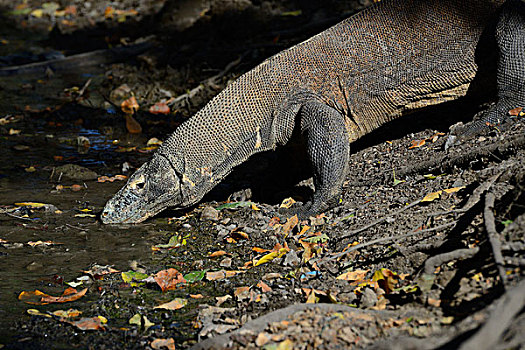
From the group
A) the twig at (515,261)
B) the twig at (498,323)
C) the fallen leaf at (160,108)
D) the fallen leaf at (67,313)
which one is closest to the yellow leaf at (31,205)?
the fallen leaf at (67,313)

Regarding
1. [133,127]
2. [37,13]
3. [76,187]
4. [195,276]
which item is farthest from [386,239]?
[37,13]

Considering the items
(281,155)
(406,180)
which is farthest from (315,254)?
(281,155)

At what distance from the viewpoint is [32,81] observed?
1014 cm

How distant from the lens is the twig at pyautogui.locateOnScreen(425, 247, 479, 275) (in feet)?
11.2

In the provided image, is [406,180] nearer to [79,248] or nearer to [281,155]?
[281,155]

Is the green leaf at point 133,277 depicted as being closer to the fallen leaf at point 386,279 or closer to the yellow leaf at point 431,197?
the fallen leaf at point 386,279

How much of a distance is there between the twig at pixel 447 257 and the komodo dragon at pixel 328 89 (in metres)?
1.82

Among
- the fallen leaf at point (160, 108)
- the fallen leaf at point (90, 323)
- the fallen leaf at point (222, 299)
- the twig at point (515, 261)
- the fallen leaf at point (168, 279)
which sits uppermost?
the twig at point (515, 261)

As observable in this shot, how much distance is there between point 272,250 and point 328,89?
64.4 inches

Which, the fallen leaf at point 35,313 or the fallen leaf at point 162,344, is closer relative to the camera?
the fallen leaf at point 162,344

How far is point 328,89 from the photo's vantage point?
17.9 ft

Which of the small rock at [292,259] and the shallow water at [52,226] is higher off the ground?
the small rock at [292,259]

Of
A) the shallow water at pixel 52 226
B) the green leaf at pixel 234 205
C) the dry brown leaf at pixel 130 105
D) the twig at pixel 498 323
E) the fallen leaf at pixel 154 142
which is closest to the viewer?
the twig at pixel 498 323

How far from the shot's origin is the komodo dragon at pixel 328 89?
5262mm
